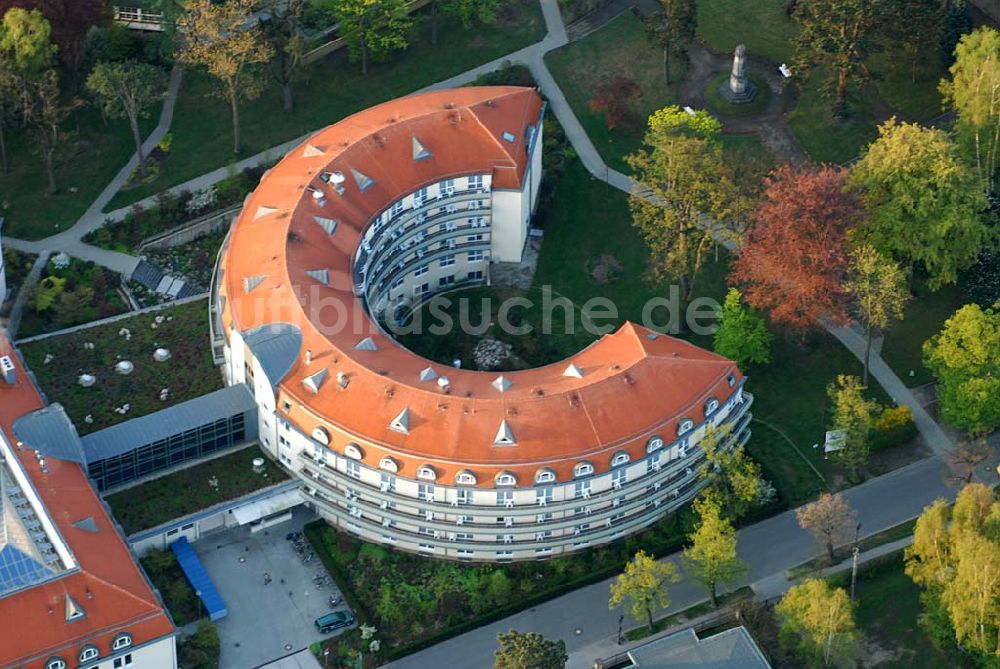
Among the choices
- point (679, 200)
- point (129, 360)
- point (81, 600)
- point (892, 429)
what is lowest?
point (892, 429)

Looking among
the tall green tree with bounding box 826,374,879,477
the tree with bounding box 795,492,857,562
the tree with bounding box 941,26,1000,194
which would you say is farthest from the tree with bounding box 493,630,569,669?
the tree with bounding box 941,26,1000,194

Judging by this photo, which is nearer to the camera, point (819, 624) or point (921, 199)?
point (819, 624)

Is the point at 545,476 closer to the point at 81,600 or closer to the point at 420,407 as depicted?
the point at 420,407

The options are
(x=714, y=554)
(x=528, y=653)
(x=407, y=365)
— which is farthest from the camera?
(x=407, y=365)

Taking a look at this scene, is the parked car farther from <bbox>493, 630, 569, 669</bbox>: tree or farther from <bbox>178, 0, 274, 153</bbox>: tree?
<bbox>178, 0, 274, 153</bbox>: tree

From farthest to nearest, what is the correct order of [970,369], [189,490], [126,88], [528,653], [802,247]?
[126,88], [802,247], [970,369], [189,490], [528,653]

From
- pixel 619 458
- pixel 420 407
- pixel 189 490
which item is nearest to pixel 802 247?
pixel 619 458

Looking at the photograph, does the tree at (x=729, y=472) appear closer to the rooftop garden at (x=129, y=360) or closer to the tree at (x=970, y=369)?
the tree at (x=970, y=369)

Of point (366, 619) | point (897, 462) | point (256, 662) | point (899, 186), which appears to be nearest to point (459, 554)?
point (366, 619)
